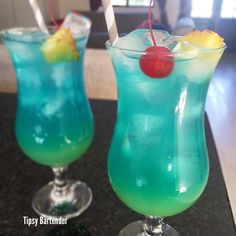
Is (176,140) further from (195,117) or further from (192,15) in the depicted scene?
(192,15)

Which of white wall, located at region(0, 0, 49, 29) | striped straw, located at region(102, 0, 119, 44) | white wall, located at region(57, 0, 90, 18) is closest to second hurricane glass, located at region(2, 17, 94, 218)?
striped straw, located at region(102, 0, 119, 44)

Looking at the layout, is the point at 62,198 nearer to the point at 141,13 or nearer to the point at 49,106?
the point at 49,106

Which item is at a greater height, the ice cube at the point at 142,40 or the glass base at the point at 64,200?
the ice cube at the point at 142,40

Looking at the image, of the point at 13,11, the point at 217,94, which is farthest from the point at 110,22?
the point at 13,11

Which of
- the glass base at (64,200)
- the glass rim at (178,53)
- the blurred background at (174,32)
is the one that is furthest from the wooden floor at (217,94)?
the glass rim at (178,53)

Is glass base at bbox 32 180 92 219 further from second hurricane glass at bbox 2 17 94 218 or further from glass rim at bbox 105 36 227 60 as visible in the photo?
glass rim at bbox 105 36 227 60

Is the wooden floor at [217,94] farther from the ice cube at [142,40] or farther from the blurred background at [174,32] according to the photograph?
the ice cube at [142,40]
